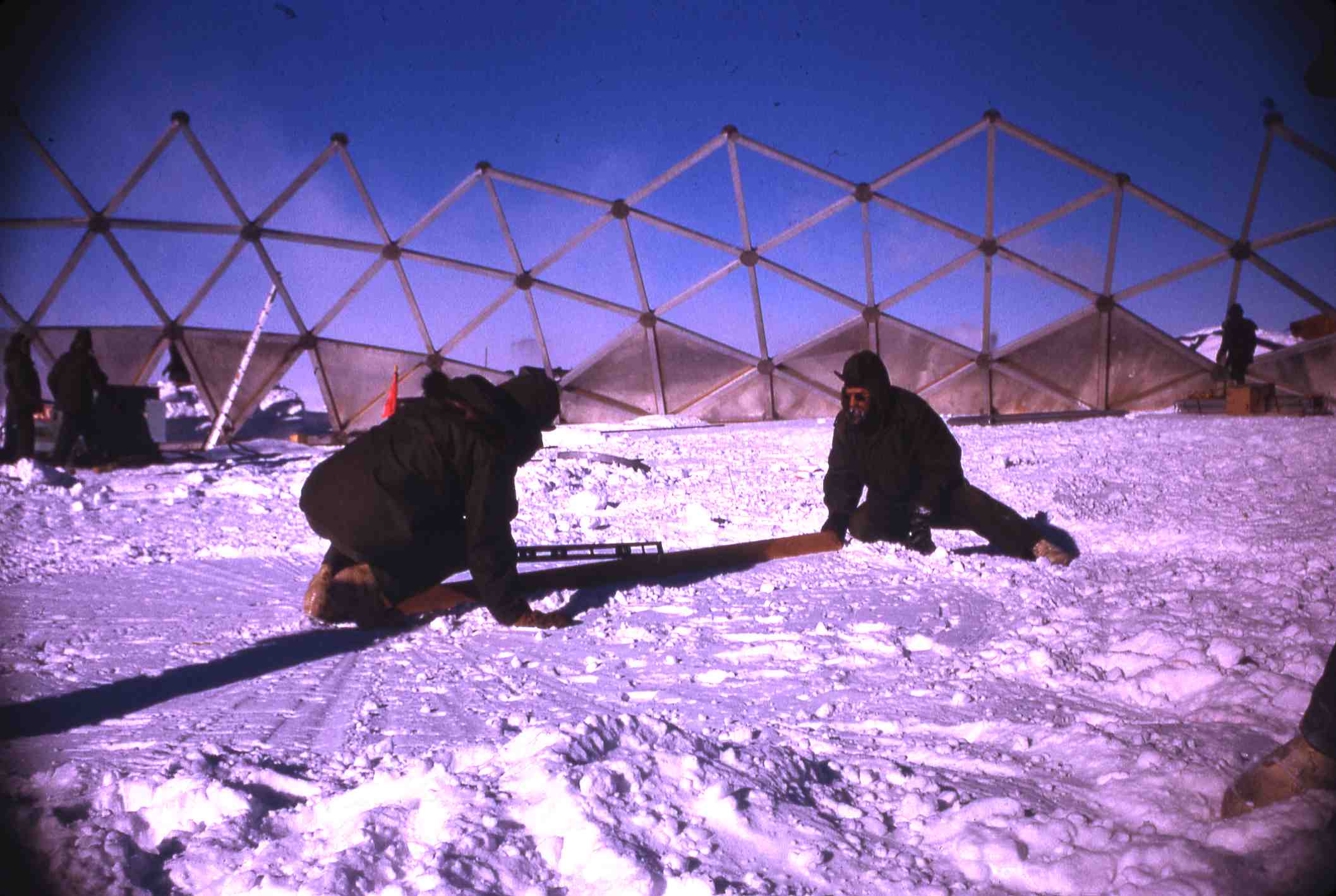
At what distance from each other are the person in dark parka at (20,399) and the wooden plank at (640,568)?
6.31 meters

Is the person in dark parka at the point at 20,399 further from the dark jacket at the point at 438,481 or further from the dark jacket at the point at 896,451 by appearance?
the dark jacket at the point at 896,451

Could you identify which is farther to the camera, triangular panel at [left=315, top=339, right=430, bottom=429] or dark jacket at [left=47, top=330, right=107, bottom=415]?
triangular panel at [left=315, top=339, right=430, bottom=429]

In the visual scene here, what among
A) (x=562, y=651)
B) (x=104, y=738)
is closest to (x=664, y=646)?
(x=562, y=651)

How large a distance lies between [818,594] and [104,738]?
2446 millimetres

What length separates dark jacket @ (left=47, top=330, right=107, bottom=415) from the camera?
292 inches

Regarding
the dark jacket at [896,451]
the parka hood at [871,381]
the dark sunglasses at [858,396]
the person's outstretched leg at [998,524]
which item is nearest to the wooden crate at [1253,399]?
the person's outstretched leg at [998,524]

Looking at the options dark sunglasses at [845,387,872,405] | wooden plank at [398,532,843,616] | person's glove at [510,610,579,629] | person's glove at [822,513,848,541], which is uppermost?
dark sunglasses at [845,387,872,405]

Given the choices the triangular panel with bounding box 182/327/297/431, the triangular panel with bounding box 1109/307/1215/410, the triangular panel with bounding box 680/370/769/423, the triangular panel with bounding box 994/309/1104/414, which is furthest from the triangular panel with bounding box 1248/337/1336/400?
the triangular panel with bounding box 182/327/297/431

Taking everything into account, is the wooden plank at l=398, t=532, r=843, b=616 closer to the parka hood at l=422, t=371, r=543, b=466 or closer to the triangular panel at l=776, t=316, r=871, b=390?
the parka hood at l=422, t=371, r=543, b=466

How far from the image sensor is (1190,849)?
45.7 inches

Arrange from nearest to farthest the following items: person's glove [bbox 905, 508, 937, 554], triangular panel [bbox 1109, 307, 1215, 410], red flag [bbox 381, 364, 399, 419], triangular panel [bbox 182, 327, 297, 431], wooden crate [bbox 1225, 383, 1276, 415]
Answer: person's glove [bbox 905, 508, 937, 554], wooden crate [bbox 1225, 383, 1276, 415], red flag [bbox 381, 364, 399, 419], triangular panel [bbox 1109, 307, 1215, 410], triangular panel [bbox 182, 327, 297, 431]

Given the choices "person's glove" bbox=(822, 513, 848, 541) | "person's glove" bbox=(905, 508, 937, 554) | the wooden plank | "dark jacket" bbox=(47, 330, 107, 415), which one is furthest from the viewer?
"dark jacket" bbox=(47, 330, 107, 415)

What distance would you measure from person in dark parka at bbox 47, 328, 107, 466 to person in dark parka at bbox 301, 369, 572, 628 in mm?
6150

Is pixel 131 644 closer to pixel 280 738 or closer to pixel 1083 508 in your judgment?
pixel 280 738
